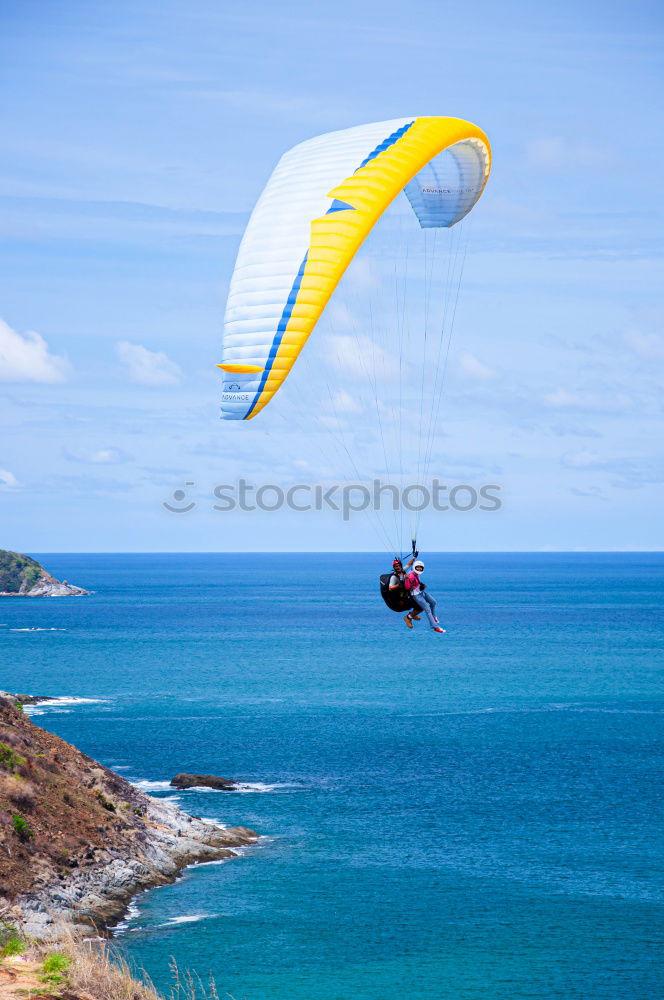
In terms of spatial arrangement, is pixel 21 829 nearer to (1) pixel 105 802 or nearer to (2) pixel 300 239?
(1) pixel 105 802

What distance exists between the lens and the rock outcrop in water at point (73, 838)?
3347 centimetres

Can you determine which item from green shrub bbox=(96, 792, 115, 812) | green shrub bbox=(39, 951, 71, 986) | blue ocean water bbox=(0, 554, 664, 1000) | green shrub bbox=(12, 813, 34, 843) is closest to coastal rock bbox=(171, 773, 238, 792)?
blue ocean water bbox=(0, 554, 664, 1000)

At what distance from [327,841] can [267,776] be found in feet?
40.1

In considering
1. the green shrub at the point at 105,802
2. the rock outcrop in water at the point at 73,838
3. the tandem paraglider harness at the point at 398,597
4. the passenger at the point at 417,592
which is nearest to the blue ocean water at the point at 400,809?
the rock outcrop in water at the point at 73,838

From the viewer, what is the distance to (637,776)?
57.4m

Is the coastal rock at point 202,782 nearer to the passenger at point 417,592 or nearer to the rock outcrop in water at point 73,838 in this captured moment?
the rock outcrop in water at point 73,838

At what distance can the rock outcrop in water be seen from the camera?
33469mm

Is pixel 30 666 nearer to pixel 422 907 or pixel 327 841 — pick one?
pixel 327 841

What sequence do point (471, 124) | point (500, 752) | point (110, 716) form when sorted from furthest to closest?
point (110, 716) → point (500, 752) → point (471, 124)

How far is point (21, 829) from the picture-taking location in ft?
114

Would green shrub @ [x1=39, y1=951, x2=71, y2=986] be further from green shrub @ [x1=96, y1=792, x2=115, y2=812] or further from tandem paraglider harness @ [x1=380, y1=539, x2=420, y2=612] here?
green shrub @ [x1=96, y1=792, x2=115, y2=812]

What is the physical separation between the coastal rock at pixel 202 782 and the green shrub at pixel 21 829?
18.5m

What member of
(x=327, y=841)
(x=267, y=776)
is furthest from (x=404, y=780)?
(x=327, y=841)

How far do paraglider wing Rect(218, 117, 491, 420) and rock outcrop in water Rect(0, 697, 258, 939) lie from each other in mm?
16850
